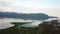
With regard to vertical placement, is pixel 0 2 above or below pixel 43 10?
above

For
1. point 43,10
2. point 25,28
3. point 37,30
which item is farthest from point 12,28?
point 43,10

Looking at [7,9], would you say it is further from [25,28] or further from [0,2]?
[25,28]

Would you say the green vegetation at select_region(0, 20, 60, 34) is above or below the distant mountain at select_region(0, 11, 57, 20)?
below

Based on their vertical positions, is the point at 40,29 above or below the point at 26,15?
below

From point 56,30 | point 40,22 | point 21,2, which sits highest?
point 21,2

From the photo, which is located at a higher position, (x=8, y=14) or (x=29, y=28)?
(x=8, y=14)

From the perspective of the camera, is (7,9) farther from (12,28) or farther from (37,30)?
(37,30)

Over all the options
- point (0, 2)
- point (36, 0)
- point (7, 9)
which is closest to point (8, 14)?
point (7, 9)

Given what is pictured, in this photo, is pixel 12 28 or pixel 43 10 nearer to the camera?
pixel 12 28

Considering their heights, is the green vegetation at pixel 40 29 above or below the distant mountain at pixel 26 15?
below
